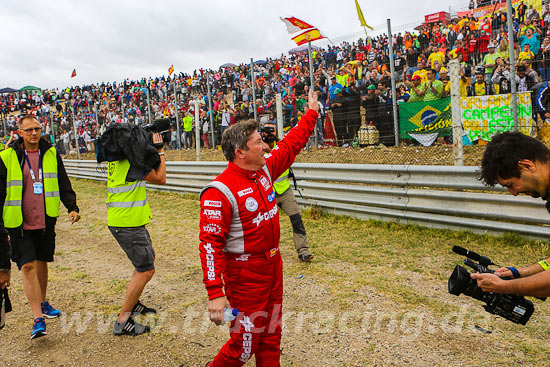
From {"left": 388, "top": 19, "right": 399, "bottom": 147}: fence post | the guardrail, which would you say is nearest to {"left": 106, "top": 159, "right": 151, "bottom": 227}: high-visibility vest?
the guardrail

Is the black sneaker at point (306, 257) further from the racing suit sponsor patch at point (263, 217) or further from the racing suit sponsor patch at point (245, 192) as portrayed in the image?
the racing suit sponsor patch at point (245, 192)

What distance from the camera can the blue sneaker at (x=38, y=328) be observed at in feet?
13.6

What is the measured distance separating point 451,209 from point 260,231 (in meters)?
4.34

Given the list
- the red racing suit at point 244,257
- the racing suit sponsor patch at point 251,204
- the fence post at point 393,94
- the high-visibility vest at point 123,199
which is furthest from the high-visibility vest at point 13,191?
the fence post at point 393,94

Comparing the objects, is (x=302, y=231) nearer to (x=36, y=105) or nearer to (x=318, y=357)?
(x=318, y=357)

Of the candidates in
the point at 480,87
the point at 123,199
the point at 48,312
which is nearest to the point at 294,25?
the point at 480,87

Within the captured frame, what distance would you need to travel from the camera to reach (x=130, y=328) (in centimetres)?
413

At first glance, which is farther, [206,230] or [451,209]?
[451,209]

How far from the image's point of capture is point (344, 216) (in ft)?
25.4

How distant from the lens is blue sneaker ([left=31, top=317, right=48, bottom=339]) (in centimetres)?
413

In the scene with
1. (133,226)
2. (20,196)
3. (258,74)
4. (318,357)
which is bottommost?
(318,357)

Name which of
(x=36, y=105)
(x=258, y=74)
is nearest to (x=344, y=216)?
(x=258, y=74)

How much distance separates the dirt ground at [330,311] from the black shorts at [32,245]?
711 mm

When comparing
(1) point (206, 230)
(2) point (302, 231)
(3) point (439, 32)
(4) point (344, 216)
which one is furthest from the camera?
(3) point (439, 32)
